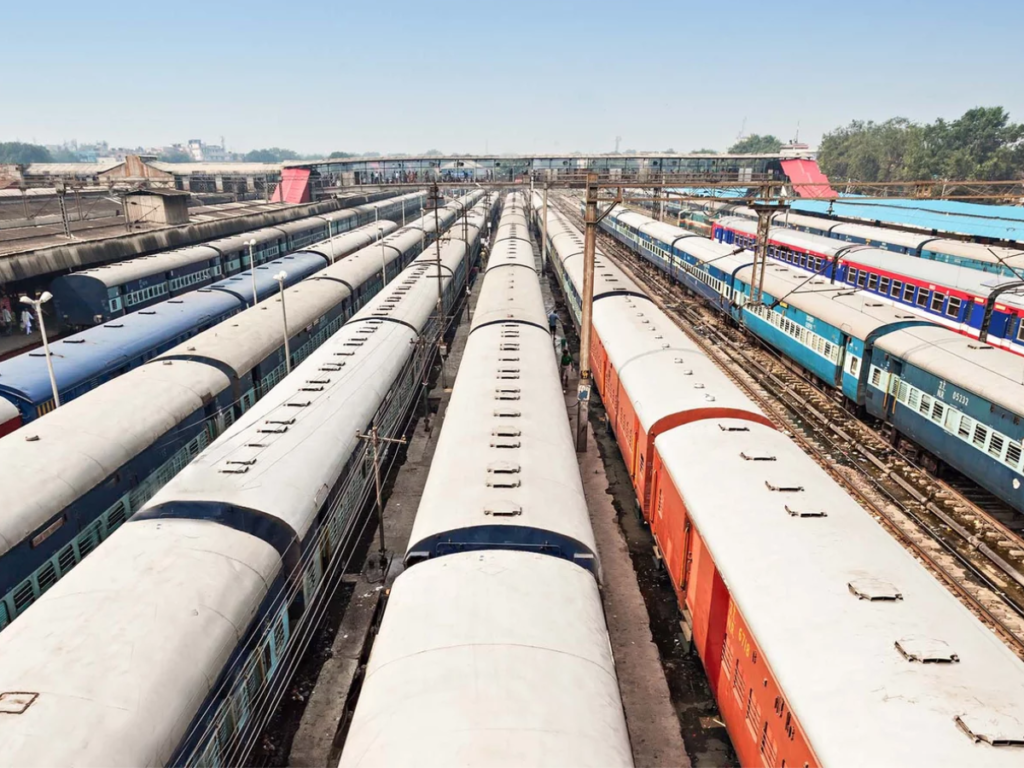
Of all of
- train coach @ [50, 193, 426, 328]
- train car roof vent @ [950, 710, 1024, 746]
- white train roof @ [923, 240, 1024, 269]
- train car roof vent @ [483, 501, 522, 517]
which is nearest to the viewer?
train car roof vent @ [950, 710, 1024, 746]

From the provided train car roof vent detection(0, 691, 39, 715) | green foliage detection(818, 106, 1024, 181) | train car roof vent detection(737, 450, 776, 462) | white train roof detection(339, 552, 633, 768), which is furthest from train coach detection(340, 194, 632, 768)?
green foliage detection(818, 106, 1024, 181)

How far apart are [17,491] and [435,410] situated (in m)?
17.0

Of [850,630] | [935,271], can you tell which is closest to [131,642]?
[850,630]

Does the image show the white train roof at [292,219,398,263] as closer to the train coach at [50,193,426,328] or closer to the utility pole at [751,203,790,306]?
the train coach at [50,193,426,328]

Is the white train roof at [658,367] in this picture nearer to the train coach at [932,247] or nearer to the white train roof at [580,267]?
the white train roof at [580,267]

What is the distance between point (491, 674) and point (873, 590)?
→ 17.9 feet

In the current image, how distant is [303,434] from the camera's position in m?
14.9

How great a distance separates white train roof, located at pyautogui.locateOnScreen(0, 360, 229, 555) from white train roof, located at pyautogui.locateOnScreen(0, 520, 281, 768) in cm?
257

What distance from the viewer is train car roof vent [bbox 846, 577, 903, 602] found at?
865 centimetres

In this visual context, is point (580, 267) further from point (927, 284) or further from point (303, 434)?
point (303, 434)

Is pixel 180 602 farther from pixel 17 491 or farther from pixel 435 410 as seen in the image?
pixel 435 410

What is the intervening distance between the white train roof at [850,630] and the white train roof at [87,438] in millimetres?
12532

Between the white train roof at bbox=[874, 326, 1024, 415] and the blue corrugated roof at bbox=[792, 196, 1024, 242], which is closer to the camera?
the white train roof at bbox=[874, 326, 1024, 415]

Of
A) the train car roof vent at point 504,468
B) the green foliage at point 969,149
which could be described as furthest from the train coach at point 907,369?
the green foliage at point 969,149
